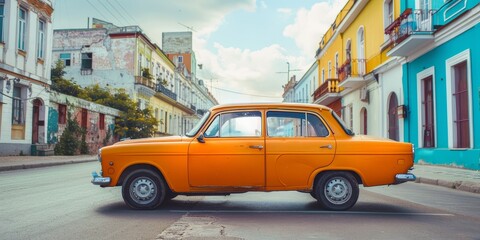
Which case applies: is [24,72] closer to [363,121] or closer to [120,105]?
[120,105]

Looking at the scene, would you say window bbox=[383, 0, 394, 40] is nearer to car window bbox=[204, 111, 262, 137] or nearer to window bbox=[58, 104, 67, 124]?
car window bbox=[204, 111, 262, 137]

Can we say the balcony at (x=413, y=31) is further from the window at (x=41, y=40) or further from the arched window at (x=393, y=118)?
the window at (x=41, y=40)

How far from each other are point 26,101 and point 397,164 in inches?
807

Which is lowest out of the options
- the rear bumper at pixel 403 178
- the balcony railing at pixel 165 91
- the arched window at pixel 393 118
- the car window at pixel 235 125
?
the rear bumper at pixel 403 178

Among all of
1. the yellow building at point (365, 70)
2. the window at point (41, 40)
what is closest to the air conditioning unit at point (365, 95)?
the yellow building at point (365, 70)

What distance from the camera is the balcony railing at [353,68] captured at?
75.2 ft

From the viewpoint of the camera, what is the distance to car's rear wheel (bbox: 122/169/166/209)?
6.24 meters

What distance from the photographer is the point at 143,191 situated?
6266mm

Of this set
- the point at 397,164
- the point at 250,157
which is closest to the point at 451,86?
the point at 397,164

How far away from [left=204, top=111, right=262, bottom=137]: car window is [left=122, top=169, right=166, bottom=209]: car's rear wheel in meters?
0.99

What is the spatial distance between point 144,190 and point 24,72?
18382 millimetres

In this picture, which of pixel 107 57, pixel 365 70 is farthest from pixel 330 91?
pixel 107 57

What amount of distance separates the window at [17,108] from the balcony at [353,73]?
16.7m

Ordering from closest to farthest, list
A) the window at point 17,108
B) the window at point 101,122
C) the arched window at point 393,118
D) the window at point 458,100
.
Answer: the window at point 458,100 < the arched window at point 393,118 < the window at point 17,108 < the window at point 101,122
